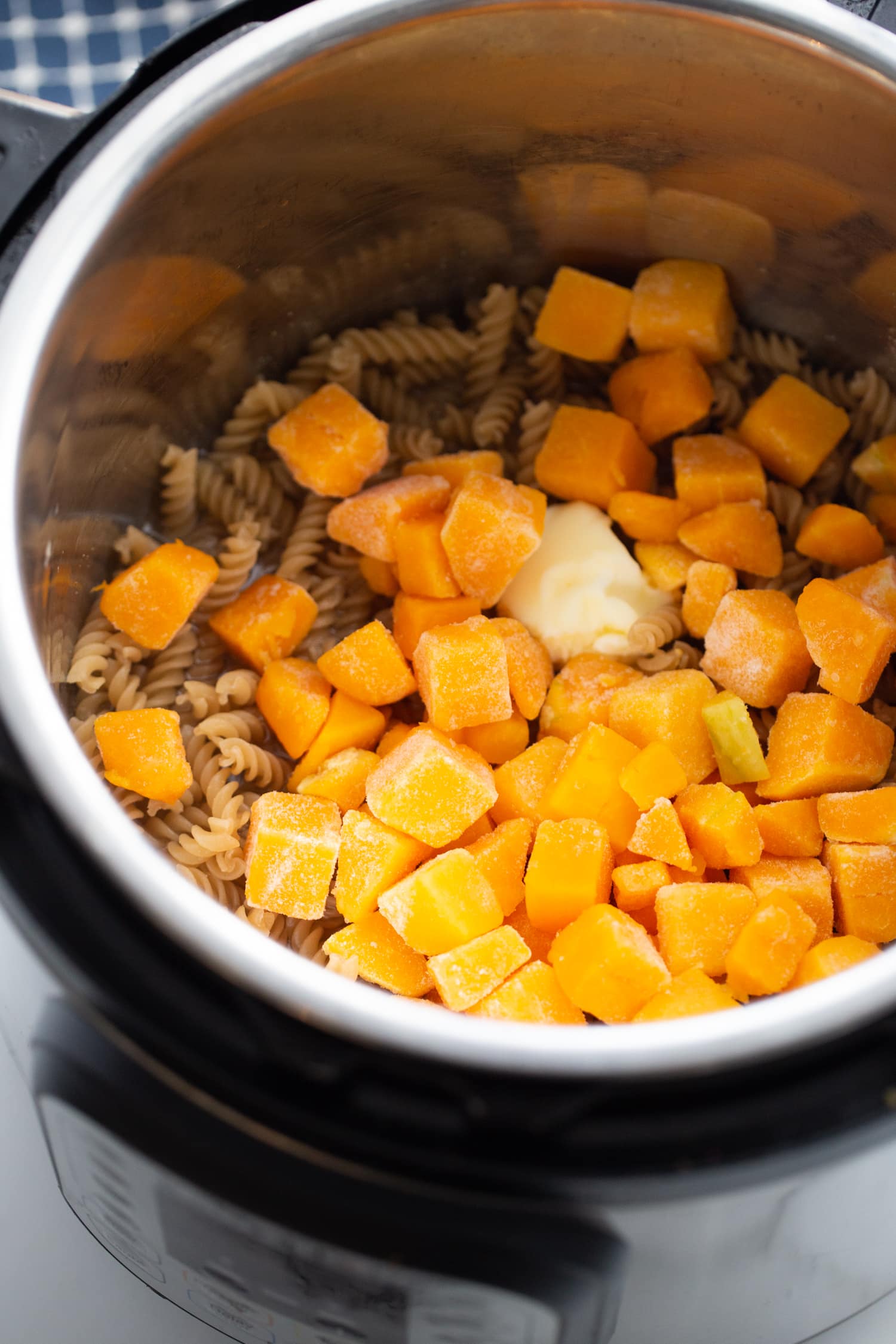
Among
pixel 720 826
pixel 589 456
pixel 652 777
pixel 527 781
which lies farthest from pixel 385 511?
pixel 720 826

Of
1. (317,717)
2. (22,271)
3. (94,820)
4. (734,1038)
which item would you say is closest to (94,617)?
(317,717)

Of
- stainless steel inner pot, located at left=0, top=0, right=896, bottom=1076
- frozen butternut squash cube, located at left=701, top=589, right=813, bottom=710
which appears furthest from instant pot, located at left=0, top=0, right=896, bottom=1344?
frozen butternut squash cube, located at left=701, top=589, right=813, bottom=710

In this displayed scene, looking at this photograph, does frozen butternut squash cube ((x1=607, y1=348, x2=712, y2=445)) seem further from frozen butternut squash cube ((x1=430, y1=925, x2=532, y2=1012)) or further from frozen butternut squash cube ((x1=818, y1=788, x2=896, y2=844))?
frozen butternut squash cube ((x1=430, y1=925, x2=532, y2=1012))

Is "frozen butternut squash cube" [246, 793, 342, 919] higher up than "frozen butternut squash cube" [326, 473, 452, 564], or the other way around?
"frozen butternut squash cube" [326, 473, 452, 564]

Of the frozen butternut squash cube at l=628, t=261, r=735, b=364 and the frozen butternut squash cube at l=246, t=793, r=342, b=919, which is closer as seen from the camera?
the frozen butternut squash cube at l=246, t=793, r=342, b=919

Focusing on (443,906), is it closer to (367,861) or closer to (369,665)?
(367,861)

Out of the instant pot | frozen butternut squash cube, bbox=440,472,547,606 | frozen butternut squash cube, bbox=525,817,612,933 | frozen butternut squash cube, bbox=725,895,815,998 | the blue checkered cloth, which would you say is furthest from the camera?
the blue checkered cloth
